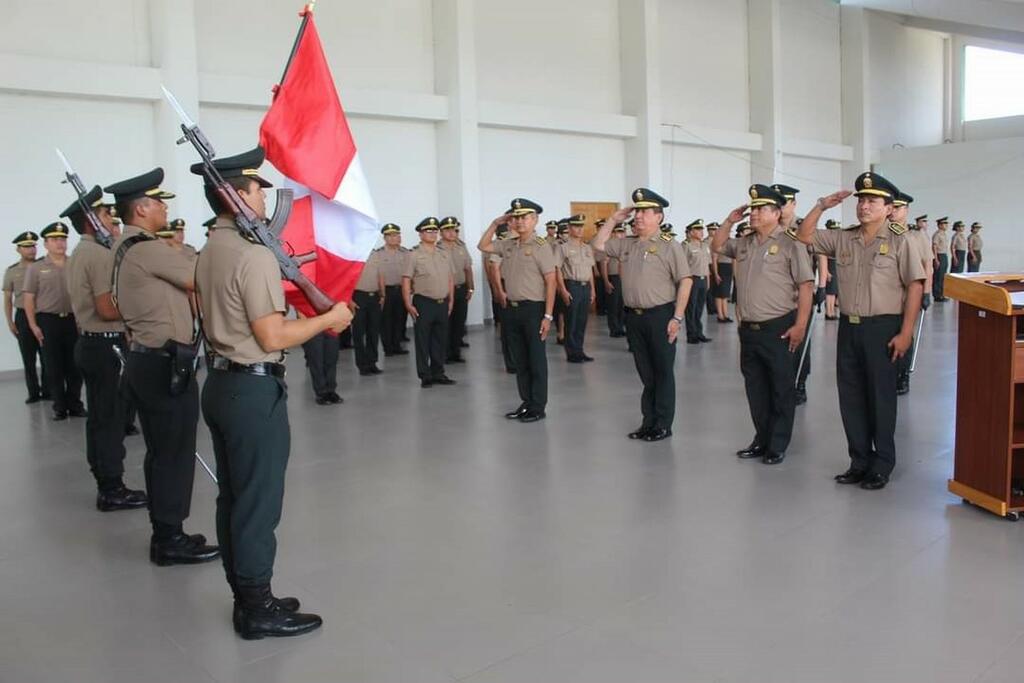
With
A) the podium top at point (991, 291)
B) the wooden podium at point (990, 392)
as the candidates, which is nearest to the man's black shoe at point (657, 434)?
the wooden podium at point (990, 392)

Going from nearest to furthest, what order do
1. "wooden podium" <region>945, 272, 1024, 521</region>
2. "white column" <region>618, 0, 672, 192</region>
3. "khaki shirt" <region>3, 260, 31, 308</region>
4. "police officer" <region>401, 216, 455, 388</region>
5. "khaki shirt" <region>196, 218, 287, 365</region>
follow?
"khaki shirt" <region>196, 218, 287, 365</region> → "wooden podium" <region>945, 272, 1024, 521</region> → "khaki shirt" <region>3, 260, 31, 308</region> → "police officer" <region>401, 216, 455, 388</region> → "white column" <region>618, 0, 672, 192</region>

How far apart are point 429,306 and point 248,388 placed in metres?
5.23

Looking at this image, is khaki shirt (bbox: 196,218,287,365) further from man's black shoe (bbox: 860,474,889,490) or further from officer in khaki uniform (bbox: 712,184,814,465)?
man's black shoe (bbox: 860,474,889,490)

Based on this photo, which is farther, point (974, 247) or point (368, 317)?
point (974, 247)

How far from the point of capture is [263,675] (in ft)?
8.02

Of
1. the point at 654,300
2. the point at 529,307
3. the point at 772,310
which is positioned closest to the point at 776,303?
the point at 772,310

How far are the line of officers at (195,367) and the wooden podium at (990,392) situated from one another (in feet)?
9.18

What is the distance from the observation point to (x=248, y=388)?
2529mm

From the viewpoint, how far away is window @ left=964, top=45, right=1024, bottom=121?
21.1m

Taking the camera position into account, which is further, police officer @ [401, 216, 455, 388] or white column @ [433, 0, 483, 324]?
white column @ [433, 0, 483, 324]

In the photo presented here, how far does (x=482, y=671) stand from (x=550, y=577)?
721 mm

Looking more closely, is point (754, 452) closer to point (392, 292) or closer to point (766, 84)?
point (392, 292)

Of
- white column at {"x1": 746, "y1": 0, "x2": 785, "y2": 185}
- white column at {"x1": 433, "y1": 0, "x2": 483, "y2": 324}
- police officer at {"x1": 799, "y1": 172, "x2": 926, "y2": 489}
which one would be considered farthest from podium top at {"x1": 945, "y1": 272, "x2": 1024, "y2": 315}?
white column at {"x1": 746, "y1": 0, "x2": 785, "y2": 185}

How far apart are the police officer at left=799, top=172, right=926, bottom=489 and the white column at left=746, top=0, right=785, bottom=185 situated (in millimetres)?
13979
